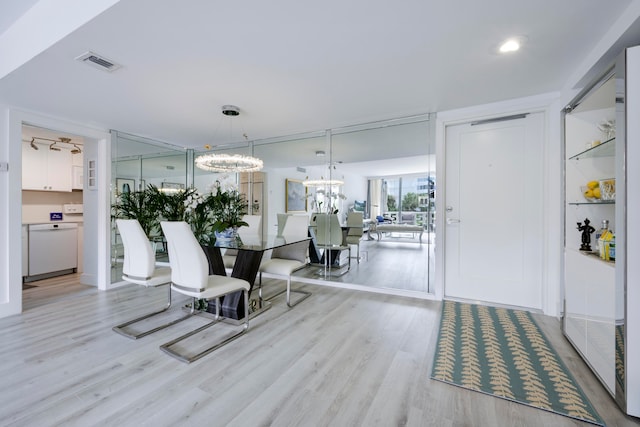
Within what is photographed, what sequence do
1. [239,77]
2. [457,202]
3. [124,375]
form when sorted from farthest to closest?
[457,202] < [239,77] < [124,375]

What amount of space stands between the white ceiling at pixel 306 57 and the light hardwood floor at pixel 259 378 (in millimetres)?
2286

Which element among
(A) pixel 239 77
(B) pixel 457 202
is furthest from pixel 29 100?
(B) pixel 457 202

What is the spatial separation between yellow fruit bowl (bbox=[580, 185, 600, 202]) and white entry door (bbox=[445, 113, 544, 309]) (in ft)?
2.94

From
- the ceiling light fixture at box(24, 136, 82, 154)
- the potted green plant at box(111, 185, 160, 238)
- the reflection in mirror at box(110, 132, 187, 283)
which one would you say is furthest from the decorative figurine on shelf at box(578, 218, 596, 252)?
the ceiling light fixture at box(24, 136, 82, 154)

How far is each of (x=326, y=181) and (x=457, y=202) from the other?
186 cm

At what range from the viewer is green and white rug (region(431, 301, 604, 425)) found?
1691 millimetres

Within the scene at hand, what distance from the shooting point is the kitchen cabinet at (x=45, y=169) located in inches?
179

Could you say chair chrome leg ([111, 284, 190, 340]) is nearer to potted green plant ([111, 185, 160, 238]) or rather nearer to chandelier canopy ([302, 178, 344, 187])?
potted green plant ([111, 185, 160, 238])

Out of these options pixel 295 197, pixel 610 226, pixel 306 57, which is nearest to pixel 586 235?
pixel 610 226

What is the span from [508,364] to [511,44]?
2330 millimetres

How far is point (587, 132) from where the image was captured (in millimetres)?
2256

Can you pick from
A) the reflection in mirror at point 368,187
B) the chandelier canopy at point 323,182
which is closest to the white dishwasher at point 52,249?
the reflection in mirror at point 368,187

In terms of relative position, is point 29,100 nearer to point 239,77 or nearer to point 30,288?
point 239,77

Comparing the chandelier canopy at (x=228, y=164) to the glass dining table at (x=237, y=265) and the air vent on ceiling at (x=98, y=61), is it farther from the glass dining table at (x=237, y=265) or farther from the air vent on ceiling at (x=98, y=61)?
the air vent on ceiling at (x=98, y=61)
